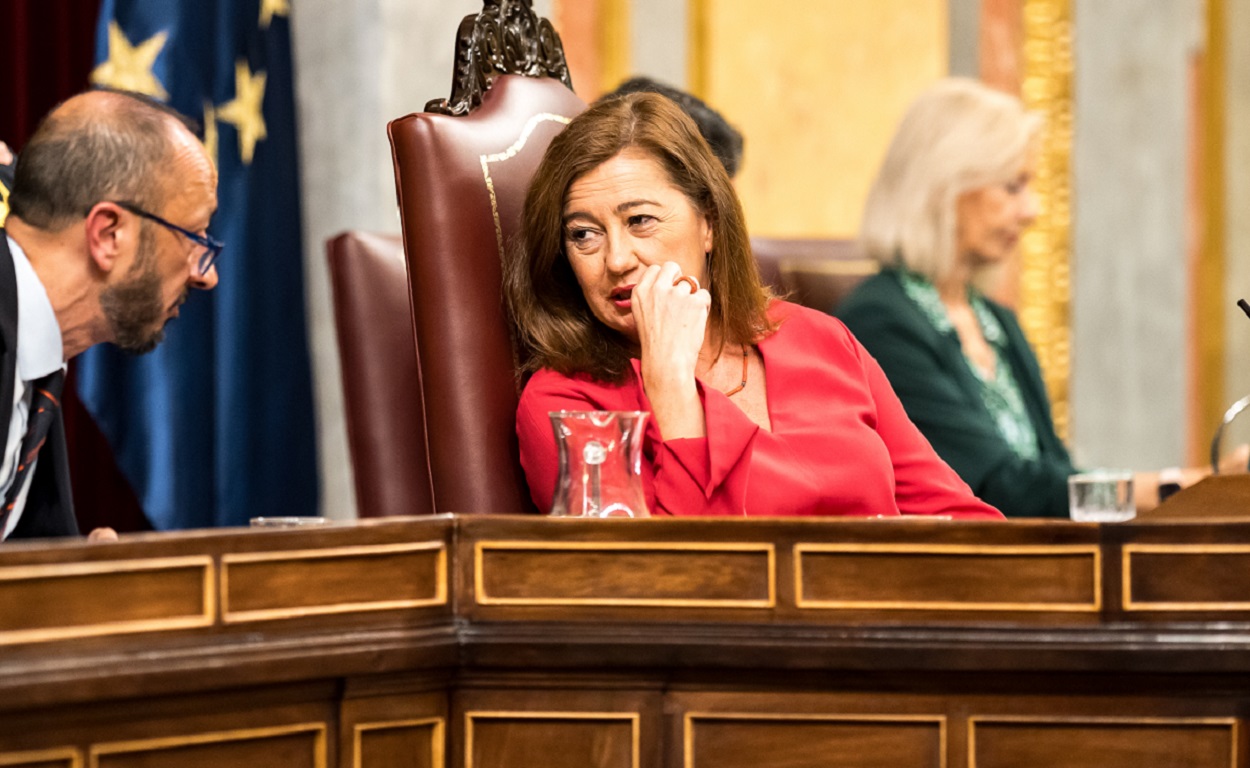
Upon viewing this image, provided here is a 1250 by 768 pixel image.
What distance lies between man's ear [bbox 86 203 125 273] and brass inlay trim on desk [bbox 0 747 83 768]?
102 cm

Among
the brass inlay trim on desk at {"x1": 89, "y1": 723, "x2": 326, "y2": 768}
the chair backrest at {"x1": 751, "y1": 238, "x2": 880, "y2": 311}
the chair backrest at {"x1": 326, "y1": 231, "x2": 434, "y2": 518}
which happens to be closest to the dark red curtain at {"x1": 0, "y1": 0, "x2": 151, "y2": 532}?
the chair backrest at {"x1": 326, "y1": 231, "x2": 434, "y2": 518}

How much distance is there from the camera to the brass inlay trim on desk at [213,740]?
152 cm

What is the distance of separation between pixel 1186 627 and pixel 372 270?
1.52 m

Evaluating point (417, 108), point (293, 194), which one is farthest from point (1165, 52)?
point (293, 194)

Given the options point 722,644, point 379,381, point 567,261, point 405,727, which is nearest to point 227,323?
point 379,381

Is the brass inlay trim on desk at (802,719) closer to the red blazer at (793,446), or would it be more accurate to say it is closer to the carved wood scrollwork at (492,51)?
the red blazer at (793,446)

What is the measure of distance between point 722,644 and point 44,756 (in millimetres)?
670

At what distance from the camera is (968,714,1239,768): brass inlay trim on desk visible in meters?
1.69

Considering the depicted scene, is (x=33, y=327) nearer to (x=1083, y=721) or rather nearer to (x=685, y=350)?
(x=685, y=350)

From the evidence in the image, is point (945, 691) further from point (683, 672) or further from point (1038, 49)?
point (1038, 49)

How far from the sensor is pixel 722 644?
5.65 ft

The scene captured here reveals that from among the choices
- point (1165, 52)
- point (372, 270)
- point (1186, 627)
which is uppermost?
point (1165, 52)

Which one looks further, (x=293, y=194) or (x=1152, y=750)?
(x=293, y=194)

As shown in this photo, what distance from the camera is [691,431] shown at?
7.30 ft
